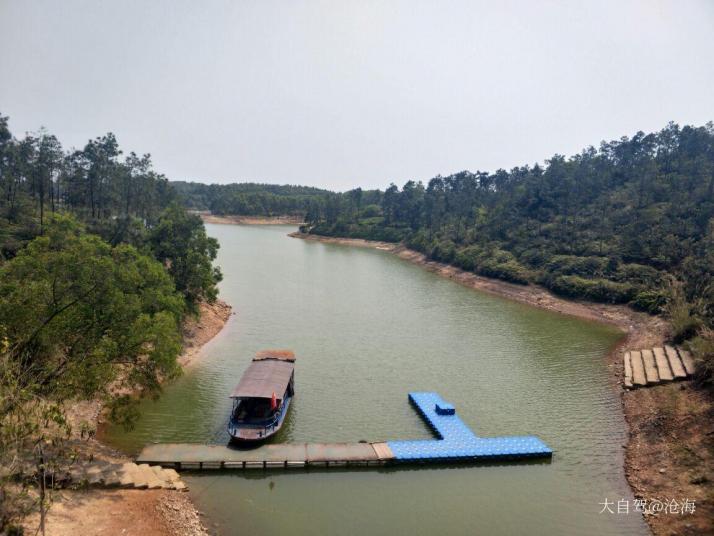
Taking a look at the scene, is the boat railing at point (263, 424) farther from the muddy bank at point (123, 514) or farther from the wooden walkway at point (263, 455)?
the muddy bank at point (123, 514)

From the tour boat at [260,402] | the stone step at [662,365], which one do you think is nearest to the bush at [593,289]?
the stone step at [662,365]

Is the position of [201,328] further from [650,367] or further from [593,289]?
[593,289]

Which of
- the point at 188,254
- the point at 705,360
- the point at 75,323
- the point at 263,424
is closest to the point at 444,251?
the point at 188,254

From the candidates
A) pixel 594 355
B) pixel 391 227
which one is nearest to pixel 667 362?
pixel 594 355

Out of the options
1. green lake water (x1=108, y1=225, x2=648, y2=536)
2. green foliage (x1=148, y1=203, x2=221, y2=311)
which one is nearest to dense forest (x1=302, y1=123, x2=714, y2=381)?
green lake water (x1=108, y1=225, x2=648, y2=536)

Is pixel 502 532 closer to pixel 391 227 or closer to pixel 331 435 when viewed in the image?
pixel 331 435
